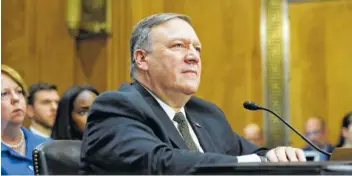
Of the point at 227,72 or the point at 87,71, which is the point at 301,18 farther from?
the point at 87,71

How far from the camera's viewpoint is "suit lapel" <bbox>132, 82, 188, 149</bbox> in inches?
90.7

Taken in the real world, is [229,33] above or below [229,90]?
above

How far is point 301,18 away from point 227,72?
82 cm

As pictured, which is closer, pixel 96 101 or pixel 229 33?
pixel 96 101

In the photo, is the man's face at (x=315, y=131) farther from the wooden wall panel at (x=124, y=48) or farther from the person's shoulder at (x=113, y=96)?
the person's shoulder at (x=113, y=96)

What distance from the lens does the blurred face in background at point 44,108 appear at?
4953 mm

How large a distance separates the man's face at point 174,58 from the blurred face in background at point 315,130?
137 inches

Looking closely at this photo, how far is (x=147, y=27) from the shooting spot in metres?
2.46

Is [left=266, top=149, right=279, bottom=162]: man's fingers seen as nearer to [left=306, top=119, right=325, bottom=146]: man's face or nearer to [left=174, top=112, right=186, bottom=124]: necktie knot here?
[left=174, top=112, right=186, bottom=124]: necktie knot

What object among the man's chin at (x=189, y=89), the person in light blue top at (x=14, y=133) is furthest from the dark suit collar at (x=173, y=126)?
the person in light blue top at (x=14, y=133)

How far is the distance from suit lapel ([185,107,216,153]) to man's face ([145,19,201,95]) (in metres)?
0.18

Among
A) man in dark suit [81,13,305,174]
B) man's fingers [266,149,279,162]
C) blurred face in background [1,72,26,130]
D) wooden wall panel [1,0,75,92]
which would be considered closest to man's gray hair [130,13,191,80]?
man in dark suit [81,13,305,174]

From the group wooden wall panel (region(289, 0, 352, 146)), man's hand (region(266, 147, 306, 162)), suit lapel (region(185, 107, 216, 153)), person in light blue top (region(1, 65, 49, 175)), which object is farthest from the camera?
wooden wall panel (region(289, 0, 352, 146))

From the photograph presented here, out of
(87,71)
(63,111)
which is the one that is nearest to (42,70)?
(87,71)
